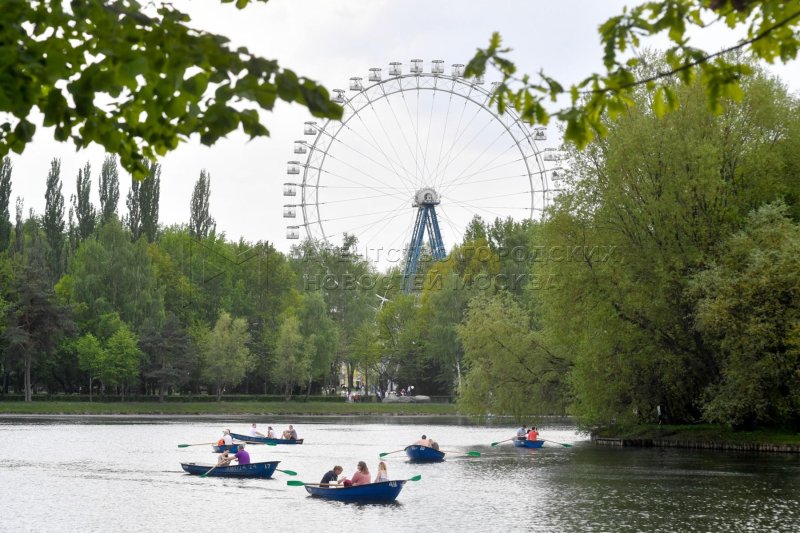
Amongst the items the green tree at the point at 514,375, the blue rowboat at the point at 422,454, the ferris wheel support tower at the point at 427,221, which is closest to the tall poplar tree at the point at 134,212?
the ferris wheel support tower at the point at 427,221

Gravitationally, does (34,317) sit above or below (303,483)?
above

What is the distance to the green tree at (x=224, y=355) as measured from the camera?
3588 inches

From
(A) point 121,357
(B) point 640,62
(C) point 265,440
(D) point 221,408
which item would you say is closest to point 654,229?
(C) point 265,440

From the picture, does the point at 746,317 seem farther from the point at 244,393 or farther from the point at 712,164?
the point at 244,393

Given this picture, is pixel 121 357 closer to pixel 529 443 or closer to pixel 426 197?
pixel 426 197

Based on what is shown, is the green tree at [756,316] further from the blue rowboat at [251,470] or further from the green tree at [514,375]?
the blue rowboat at [251,470]

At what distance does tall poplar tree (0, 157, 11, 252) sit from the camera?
89.4 m

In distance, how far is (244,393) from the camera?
105875mm

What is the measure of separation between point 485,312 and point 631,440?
9.61 m

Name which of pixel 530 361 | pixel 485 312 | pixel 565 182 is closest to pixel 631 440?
pixel 530 361

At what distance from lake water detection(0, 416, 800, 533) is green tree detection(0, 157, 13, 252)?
41391 mm

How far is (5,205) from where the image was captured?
90500 mm

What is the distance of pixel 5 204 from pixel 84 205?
13015 millimetres

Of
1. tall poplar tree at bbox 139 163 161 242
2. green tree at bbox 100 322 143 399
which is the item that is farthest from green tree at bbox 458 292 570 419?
tall poplar tree at bbox 139 163 161 242
